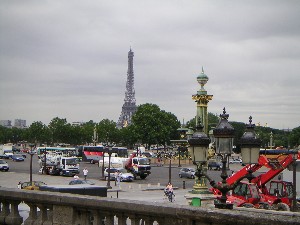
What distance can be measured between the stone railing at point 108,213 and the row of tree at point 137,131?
11812 centimetres

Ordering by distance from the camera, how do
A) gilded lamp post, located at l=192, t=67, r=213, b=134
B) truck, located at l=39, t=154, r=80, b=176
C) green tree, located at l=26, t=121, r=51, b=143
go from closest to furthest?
gilded lamp post, located at l=192, t=67, r=213, b=134 → truck, located at l=39, t=154, r=80, b=176 → green tree, located at l=26, t=121, r=51, b=143

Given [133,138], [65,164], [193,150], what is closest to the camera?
[193,150]

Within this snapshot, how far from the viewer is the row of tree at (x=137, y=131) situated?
133 m

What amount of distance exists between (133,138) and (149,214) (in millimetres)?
126985

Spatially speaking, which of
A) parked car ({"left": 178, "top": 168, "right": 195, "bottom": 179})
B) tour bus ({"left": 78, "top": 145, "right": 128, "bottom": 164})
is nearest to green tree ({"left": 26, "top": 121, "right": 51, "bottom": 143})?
→ tour bus ({"left": 78, "top": 145, "right": 128, "bottom": 164})

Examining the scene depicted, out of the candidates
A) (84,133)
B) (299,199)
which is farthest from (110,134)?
(299,199)

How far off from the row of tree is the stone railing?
118 m

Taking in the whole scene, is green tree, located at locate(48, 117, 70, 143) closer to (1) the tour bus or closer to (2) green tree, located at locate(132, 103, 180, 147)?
(2) green tree, located at locate(132, 103, 180, 147)

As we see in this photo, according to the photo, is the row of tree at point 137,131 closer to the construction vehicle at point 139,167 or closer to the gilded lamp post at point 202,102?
the construction vehicle at point 139,167

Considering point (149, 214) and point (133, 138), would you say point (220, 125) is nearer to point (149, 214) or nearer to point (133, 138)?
point (149, 214)

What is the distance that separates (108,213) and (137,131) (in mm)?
124473

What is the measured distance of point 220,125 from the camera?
1263 cm

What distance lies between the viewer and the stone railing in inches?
259

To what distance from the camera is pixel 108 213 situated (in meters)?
8.46
